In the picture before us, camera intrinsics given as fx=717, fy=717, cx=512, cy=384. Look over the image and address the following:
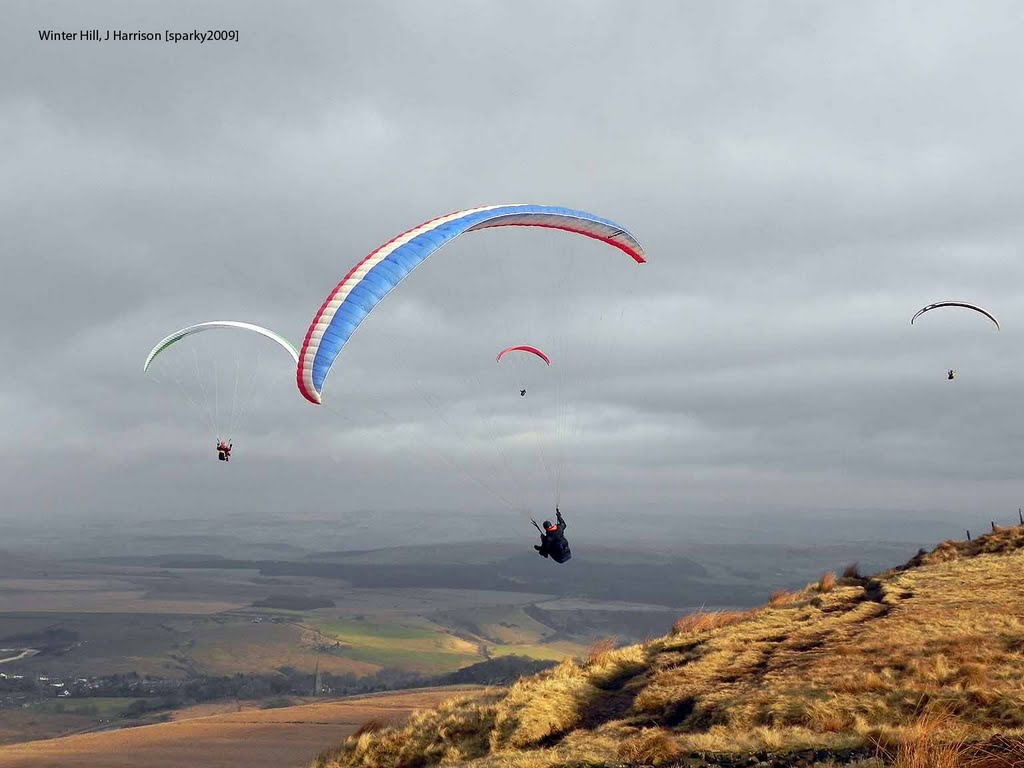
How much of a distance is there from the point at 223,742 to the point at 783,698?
82.4ft

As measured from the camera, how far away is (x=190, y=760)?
28.3 metres

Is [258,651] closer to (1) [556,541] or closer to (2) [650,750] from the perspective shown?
(1) [556,541]

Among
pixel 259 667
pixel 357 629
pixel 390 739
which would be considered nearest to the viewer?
pixel 390 739

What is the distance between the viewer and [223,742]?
1219 inches

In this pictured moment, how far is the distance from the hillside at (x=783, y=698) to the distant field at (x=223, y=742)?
741 cm

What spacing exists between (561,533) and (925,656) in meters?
10.7

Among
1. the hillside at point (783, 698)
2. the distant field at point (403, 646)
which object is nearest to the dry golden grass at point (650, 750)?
the hillside at point (783, 698)

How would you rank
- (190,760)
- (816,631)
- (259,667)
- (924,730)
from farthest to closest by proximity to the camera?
(259,667), (190,760), (816,631), (924,730)

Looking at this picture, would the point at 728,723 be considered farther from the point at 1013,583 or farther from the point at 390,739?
the point at 1013,583

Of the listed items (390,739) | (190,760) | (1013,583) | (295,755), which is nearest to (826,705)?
(390,739)

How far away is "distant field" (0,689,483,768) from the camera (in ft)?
92.4

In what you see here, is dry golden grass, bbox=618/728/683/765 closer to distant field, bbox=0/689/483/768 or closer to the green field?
distant field, bbox=0/689/483/768

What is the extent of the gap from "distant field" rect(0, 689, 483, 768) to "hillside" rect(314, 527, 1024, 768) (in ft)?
24.3

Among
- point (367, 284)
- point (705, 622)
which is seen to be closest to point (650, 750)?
point (367, 284)
